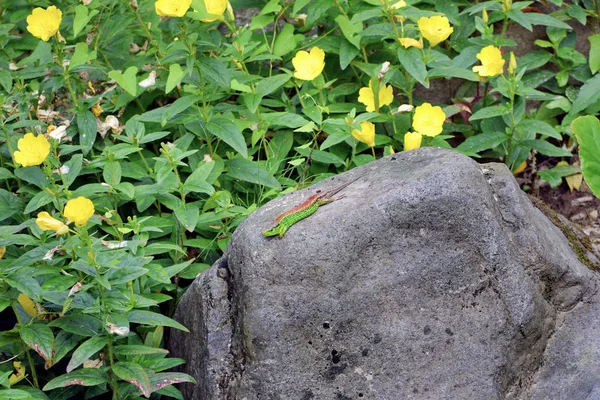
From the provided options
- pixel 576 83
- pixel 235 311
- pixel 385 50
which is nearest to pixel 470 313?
pixel 235 311

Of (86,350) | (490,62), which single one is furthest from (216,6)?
(86,350)

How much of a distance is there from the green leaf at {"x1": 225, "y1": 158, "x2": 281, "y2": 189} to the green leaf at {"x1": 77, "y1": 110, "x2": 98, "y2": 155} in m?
0.64

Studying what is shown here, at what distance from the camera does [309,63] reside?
12.9 ft

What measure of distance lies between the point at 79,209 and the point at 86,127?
49.5 inches

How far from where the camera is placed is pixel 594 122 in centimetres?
346

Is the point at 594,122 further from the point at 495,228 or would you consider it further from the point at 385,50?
the point at 385,50

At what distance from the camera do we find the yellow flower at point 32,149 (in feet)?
9.55

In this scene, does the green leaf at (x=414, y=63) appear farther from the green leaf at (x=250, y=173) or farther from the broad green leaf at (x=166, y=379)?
the broad green leaf at (x=166, y=379)

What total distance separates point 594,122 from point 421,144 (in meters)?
0.78

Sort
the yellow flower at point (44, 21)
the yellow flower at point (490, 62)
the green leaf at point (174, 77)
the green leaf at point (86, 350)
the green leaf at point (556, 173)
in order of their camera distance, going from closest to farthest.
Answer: the green leaf at point (86, 350), the yellow flower at point (44, 21), the green leaf at point (174, 77), the yellow flower at point (490, 62), the green leaf at point (556, 173)

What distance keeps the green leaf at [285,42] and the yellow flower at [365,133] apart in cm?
71

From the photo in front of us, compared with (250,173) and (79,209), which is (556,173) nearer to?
(250,173)

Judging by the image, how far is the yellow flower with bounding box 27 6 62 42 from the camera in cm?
340

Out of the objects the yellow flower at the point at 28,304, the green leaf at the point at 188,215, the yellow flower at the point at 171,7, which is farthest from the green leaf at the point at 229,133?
the yellow flower at the point at 28,304
